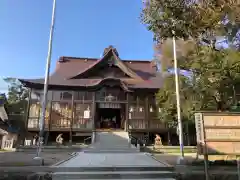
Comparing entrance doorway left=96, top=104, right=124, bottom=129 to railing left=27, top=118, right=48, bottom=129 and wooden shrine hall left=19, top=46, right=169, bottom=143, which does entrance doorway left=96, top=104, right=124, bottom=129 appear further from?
railing left=27, top=118, right=48, bottom=129

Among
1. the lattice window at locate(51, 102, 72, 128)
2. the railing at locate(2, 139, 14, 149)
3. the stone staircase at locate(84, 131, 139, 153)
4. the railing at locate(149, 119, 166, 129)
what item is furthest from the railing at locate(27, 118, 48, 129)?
the railing at locate(149, 119, 166, 129)

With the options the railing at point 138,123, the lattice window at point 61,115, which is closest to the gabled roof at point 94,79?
the lattice window at point 61,115

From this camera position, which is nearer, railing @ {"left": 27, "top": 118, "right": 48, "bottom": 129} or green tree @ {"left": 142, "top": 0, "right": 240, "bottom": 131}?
green tree @ {"left": 142, "top": 0, "right": 240, "bottom": 131}

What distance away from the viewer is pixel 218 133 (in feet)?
19.2

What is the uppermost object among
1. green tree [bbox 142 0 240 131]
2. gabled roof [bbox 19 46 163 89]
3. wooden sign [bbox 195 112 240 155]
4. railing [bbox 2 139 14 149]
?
gabled roof [bbox 19 46 163 89]

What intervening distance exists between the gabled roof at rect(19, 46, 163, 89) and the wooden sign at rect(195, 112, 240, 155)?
1152 centimetres

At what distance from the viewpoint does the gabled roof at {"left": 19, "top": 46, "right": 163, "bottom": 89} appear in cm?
1731

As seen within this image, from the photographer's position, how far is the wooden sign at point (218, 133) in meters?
5.75

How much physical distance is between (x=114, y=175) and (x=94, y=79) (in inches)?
514

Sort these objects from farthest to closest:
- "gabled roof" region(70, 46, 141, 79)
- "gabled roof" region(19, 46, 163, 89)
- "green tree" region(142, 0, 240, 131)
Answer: "gabled roof" region(70, 46, 141, 79), "gabled roof" region(19, 46, 163, 89), "green tree" region(142, 0, 240, 131)

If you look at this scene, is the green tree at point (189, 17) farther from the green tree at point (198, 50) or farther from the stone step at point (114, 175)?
the stone step at point (114, 175)

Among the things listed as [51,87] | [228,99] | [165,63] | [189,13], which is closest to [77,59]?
[51,87]

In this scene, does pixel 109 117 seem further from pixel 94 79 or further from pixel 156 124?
pixel 156 124

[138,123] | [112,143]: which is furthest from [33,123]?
[138,123]
